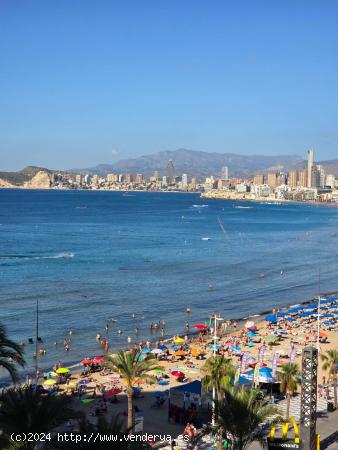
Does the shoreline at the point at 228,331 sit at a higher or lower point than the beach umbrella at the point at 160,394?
lower

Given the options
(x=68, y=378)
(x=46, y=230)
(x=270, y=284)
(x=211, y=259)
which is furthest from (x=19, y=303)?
(x=46, y=230)

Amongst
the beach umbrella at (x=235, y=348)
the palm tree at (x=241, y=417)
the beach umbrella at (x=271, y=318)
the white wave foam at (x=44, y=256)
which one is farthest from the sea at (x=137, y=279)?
the palm tree at (x=241, y=417)

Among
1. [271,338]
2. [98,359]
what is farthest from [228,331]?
[98,359]

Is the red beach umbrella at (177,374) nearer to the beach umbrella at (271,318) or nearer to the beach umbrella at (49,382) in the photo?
the beach umbrella at (49,382)

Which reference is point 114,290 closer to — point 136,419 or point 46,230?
point 136,419

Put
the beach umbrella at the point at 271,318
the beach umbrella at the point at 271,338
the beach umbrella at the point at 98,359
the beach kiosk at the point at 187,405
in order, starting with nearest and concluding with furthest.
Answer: the beach kiosk at the point at 187,405 → the beach umbrella at the point at 98,359 → the beach umbrella at the point at 271,338 → the beach umbrella at the point at 271,318

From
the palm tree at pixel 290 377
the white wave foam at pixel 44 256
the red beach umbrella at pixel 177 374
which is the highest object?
the palm tree at pixel 290 377
